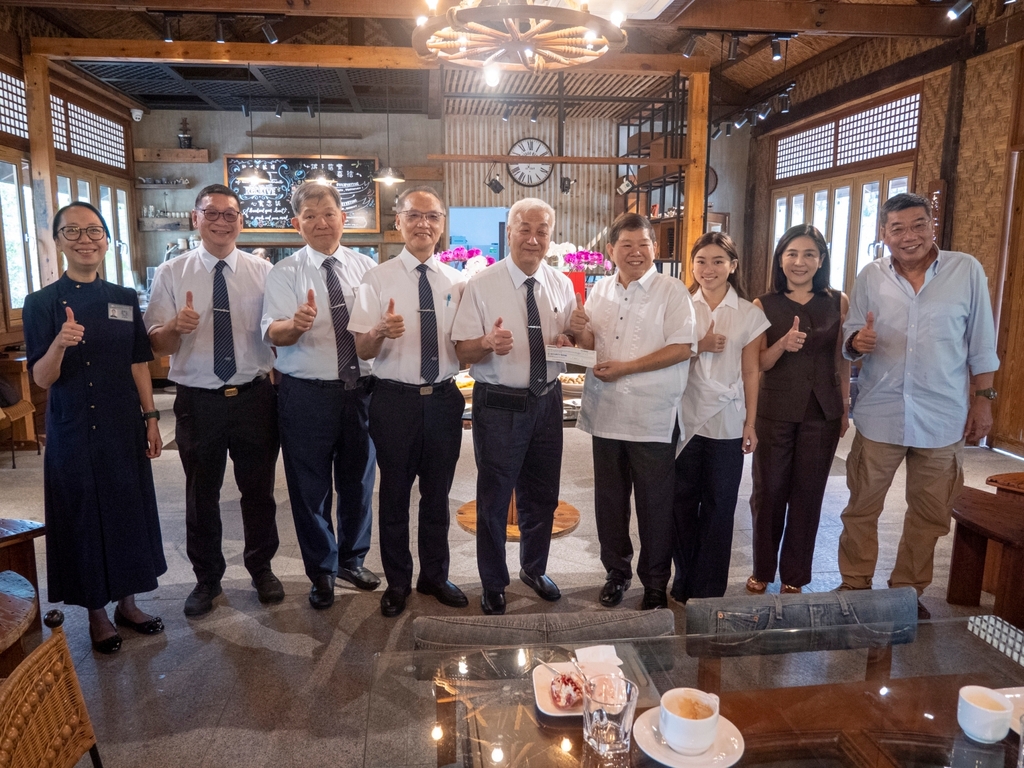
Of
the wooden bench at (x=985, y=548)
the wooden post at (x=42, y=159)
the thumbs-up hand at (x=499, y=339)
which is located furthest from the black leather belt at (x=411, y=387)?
the wooden post at (x=42, y=159)

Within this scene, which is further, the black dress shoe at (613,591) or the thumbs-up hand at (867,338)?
the black dress shoe at (613,591)

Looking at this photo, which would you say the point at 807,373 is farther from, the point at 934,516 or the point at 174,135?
the point at 174,135

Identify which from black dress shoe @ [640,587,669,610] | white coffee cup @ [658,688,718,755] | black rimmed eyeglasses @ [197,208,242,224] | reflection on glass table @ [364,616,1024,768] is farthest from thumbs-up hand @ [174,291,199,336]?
white coffee cup @ [658,688,718,755]

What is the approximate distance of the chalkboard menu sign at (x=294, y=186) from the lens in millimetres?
9930

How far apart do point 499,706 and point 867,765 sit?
2.23 ft

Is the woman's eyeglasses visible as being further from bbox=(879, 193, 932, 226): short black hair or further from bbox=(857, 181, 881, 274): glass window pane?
bbox=(857, 181, 881, 274): glass window pane

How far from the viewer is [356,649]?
2.77 m

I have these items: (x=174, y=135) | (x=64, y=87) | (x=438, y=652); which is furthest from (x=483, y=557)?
(x=174, y=135)

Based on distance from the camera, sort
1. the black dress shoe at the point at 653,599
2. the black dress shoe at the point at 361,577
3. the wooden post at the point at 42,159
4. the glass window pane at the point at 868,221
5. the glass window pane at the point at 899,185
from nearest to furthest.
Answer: the black dress shoe at the point at 653,599, the black dress shoe at the point at 361,577, the wooden post at the point at 42,159, the glass window pane at the point at 899,185, the glass window pane at the point at 868,221

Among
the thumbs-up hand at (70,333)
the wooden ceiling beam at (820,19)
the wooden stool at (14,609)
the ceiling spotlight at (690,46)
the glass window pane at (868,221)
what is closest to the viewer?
the wooden stool at (14,609)

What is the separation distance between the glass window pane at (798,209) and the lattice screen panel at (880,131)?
3.14ft

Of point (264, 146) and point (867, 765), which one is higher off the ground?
point (264, 146)

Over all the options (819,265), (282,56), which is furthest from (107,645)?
(282,56)

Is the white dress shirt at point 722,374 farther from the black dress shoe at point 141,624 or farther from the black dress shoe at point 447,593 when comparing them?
the black dress shoe at point 141,624
